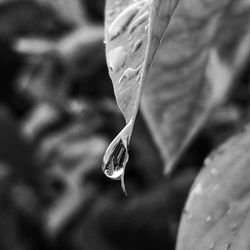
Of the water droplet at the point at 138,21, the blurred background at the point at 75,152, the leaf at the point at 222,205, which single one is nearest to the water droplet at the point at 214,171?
the leaf at the point at 222,205

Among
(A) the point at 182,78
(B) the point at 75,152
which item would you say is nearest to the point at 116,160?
(A) the point at 182,78

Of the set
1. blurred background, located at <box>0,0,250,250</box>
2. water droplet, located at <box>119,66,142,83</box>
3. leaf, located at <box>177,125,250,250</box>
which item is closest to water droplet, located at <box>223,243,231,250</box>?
leaf, located at <box>177,125,250,250</box>

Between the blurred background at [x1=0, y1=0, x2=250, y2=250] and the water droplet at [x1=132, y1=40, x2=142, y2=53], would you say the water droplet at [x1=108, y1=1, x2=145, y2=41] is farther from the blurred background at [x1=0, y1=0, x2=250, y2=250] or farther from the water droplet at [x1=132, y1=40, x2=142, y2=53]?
the blurred background at [x1=0, y1=0, x2=250, y2=250]

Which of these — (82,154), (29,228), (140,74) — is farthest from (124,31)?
(29,228)

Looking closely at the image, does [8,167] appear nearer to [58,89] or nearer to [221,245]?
[58,89]

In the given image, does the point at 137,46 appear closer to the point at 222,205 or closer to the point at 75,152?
the point at 222,205

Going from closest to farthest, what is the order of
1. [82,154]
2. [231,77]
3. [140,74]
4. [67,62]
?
[140,74], [231,77], [67,62], [82,154]

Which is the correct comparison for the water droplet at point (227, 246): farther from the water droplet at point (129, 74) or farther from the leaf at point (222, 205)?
the water droplet at point (129, 74)
